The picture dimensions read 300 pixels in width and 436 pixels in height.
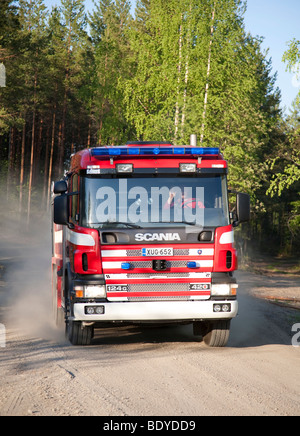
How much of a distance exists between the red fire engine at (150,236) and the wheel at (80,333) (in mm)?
69

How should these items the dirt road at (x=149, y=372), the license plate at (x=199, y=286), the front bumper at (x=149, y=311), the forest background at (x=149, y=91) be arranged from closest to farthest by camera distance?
1. the dirt road at (x=149, y=372)
2. the front bumper at (x=149, y=311)
3. the license plate at (x=199, y=286)
4. the forest background at (x=149, y=91)

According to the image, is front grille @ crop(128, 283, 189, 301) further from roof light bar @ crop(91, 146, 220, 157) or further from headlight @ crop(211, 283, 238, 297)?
roof light bar @ crop(91, 146, 220, 157)

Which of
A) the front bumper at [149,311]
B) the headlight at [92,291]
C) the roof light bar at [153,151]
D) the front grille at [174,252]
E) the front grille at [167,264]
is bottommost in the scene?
the front bumper at [149,311]

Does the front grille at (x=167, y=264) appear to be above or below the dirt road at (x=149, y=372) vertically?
above

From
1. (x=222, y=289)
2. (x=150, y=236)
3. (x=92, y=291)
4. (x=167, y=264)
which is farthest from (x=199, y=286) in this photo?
(x=92, y=291)

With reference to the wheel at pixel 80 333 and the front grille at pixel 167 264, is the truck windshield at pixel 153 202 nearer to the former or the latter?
the front grille at pixel 167 264

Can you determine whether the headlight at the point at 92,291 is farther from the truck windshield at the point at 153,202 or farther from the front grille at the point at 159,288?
the truck windshield at the point at 153,202

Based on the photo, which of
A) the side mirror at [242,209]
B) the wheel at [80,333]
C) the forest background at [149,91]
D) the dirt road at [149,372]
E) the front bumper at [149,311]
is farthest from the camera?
the forest background at [149,91]

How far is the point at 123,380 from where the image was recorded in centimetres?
752

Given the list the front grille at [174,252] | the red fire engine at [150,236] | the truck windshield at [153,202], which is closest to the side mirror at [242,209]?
the red fire engine at [150,236]

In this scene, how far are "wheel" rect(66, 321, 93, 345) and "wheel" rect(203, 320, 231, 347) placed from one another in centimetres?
190

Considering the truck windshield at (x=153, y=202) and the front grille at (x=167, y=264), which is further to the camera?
the truck windshield at (x=153, y=202)

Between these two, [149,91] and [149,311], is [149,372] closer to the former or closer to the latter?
[149,311]

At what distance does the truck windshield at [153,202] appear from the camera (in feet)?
31.8
